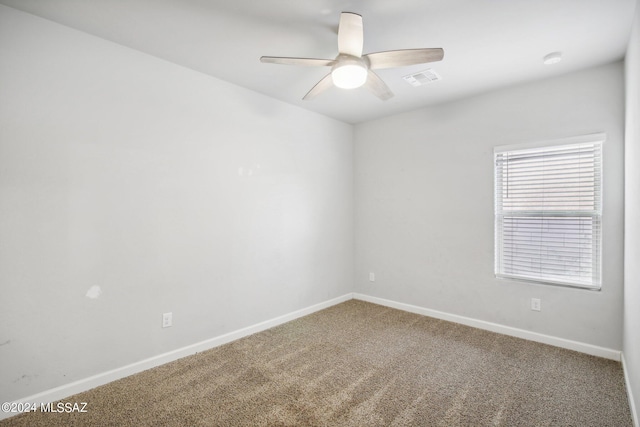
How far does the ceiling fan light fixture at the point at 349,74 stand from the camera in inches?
79.9

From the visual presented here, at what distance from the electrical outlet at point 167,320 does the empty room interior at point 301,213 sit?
0.03 ft

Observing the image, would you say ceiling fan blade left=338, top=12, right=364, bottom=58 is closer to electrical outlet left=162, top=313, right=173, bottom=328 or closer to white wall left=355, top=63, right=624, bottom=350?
white wall left=355, top=63, right=624, bottom=350

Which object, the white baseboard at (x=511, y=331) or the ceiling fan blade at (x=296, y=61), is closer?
the ceiling fan blade at (x=296, y=61)

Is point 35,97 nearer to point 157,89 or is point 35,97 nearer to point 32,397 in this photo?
point 157,89

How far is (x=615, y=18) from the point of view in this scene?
81.2 inches

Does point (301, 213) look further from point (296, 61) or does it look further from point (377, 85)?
point (296, 61)

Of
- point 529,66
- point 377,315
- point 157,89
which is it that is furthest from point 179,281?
point 529,66

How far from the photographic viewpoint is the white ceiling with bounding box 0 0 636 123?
6.47 feet

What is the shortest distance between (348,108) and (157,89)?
216 cm

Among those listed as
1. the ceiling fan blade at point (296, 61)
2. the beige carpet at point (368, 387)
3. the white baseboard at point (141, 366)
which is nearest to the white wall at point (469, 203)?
the beige carpet at point (368, 387)

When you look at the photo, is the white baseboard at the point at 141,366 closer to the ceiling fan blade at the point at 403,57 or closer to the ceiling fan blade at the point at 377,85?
the ceiling fan blade at the point at 377,85

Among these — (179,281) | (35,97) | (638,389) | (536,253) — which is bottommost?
(638,389)

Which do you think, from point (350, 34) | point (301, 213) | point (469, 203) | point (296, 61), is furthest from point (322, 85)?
point (469, 203)

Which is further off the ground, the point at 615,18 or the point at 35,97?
the point at 615,18
